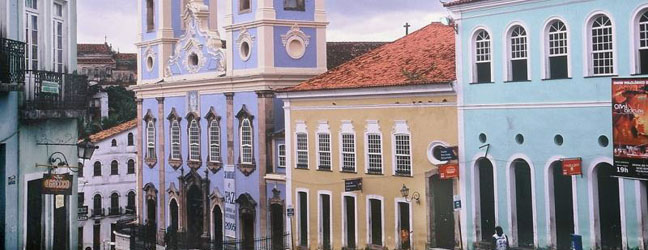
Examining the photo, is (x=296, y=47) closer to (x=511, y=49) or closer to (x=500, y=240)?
(x=511, y=49)

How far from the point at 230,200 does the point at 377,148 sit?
11.0m

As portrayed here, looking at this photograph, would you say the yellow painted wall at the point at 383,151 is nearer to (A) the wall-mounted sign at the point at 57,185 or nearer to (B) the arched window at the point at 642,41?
(B) the arched window at the point at 642,41

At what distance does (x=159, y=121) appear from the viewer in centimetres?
4456

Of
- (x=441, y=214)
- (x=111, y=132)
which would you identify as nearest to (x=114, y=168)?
(x=111, y=132)

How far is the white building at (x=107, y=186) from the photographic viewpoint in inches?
2311

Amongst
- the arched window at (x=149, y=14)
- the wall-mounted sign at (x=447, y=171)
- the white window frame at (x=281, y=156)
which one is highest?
the arched window at (x=149, y=14)

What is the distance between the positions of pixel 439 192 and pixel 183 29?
2015 centimetres

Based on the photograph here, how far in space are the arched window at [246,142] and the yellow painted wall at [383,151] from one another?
172 inches

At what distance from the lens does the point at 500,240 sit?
975 inches

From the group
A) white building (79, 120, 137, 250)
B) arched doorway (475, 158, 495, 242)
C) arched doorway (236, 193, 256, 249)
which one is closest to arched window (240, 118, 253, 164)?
arched doorway (236, 193, 256, 249)

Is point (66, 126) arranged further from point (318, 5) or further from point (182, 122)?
point (182, 122)

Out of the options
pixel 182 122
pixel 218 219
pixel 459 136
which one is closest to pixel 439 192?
pixel 459 136

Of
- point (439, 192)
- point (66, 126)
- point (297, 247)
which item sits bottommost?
point (297, 247)

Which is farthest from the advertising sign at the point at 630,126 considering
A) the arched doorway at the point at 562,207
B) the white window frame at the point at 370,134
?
the white window frame at the point at 370,134
